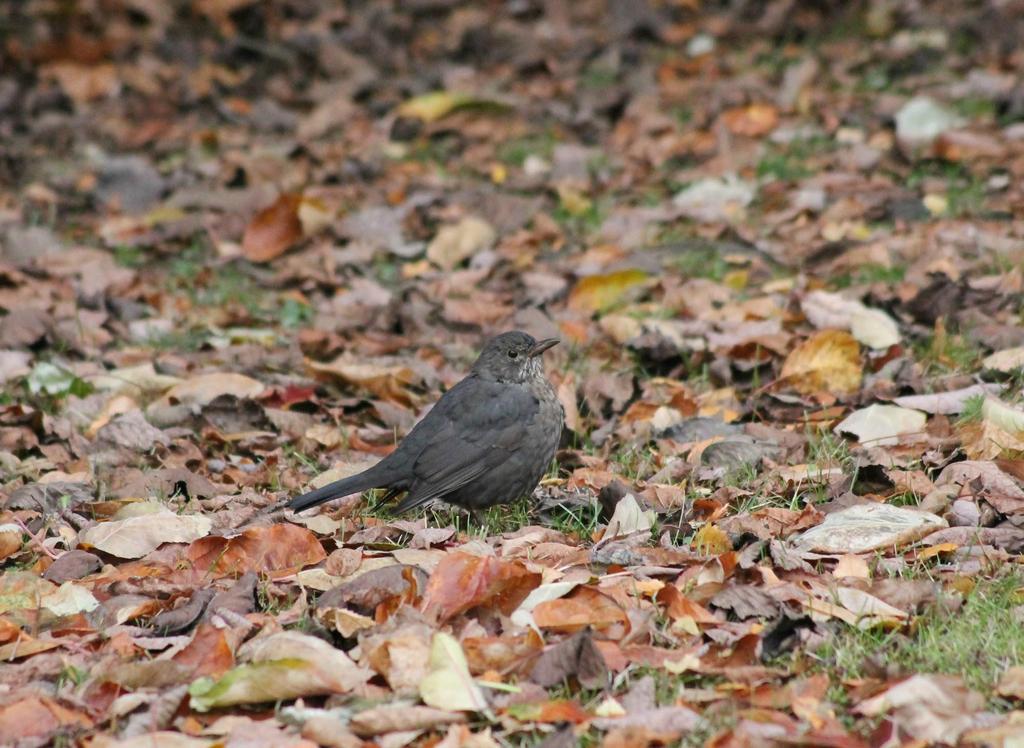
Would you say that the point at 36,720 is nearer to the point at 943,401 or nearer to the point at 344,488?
the point at 344,488

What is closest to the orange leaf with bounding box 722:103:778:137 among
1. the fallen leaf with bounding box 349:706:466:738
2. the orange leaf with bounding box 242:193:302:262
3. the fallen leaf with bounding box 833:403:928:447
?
the orange leaf with bounding box 242:193:302:262

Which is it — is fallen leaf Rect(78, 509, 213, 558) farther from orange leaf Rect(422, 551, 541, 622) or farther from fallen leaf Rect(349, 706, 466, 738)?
fallen leaf Rect(349, 706, 466, 738)

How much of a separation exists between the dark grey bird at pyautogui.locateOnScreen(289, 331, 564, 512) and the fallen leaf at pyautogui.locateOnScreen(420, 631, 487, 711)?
148cm

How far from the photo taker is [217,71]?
36.5 ft

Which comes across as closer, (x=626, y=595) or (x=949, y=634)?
(x=949, y=634)

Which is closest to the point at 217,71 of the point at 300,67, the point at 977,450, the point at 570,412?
the point at 300,67

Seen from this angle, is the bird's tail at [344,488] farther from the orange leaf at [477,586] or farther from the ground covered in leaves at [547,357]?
the orange leaf at [477,586]

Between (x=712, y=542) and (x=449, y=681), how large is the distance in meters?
1.22

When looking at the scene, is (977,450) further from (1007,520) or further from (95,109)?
(95,109)

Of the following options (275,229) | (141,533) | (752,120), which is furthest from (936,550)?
(752,120)

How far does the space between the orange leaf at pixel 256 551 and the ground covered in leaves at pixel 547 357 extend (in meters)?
0.01

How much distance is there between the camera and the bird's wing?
17.1ft

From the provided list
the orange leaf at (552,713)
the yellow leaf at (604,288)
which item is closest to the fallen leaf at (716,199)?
the yellow leaf at (604,288)

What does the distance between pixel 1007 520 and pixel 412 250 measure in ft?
14.3
